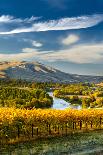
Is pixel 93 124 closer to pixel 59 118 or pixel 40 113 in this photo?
pixel 59 118

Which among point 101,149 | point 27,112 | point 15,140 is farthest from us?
point 27,112

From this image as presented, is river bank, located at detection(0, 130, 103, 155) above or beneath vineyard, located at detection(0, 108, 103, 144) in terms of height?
beneath

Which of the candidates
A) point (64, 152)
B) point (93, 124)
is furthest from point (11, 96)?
point (64, 152)

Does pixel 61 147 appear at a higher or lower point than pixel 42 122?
lower

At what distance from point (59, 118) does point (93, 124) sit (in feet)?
38.9

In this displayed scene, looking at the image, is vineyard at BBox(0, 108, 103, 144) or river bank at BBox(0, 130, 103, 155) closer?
river bank at BBox(0, 130, 103, 155)

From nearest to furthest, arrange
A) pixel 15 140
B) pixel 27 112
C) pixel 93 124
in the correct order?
1. pixel 15 140
2. pixel 27 112
3. pixel 93 124

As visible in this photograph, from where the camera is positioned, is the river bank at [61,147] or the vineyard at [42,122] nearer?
the river bank at [61,147]

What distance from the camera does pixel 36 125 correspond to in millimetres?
67375

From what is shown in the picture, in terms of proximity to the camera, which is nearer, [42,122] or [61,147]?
[61,147]

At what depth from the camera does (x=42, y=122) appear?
68.1 metres

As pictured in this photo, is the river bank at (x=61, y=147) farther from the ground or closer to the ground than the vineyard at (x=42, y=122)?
closer to the ground

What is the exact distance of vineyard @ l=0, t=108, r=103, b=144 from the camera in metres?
60.6

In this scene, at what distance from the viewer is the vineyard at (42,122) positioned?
60.6 m
